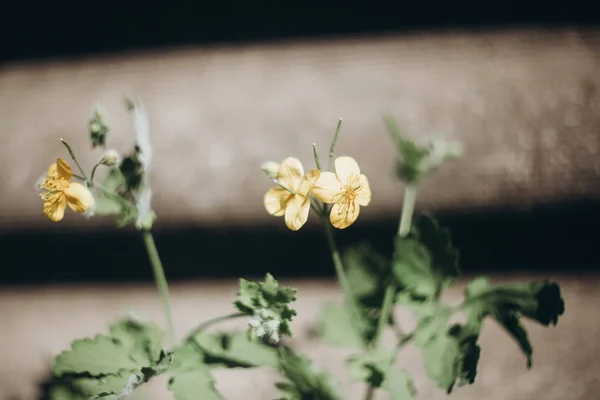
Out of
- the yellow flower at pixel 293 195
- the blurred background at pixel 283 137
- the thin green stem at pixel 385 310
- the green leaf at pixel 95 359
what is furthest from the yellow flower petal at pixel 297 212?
the blurred background at pixel 283 137

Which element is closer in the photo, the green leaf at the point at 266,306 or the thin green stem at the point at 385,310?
the green leaf at the point at 266,306

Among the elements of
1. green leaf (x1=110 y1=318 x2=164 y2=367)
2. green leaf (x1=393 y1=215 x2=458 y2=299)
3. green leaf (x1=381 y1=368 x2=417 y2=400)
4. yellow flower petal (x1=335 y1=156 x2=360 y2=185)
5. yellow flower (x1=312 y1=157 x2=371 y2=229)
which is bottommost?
green leaf (x1=381 y1=368 x2=417 y2=400)

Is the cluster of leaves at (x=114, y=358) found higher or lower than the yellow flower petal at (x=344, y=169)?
lower

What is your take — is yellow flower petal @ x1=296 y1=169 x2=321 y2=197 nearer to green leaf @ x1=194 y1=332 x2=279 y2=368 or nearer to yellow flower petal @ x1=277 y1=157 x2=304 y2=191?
yellow flower petal @ x1=277 y1=157 x2=304 y2=191

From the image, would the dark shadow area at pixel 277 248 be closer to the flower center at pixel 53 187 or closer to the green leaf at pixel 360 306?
the green leaf at pixel 360 306

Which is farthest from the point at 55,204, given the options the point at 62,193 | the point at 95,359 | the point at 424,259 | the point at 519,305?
the point at 519,305

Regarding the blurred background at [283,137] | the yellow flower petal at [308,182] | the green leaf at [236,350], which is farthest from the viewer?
the blurred background at [283,137]

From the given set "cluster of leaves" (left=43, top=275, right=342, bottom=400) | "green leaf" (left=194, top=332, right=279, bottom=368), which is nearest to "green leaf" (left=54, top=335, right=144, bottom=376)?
"cluster of leaves" (left=43, top=275, right=342, bottom=400)
